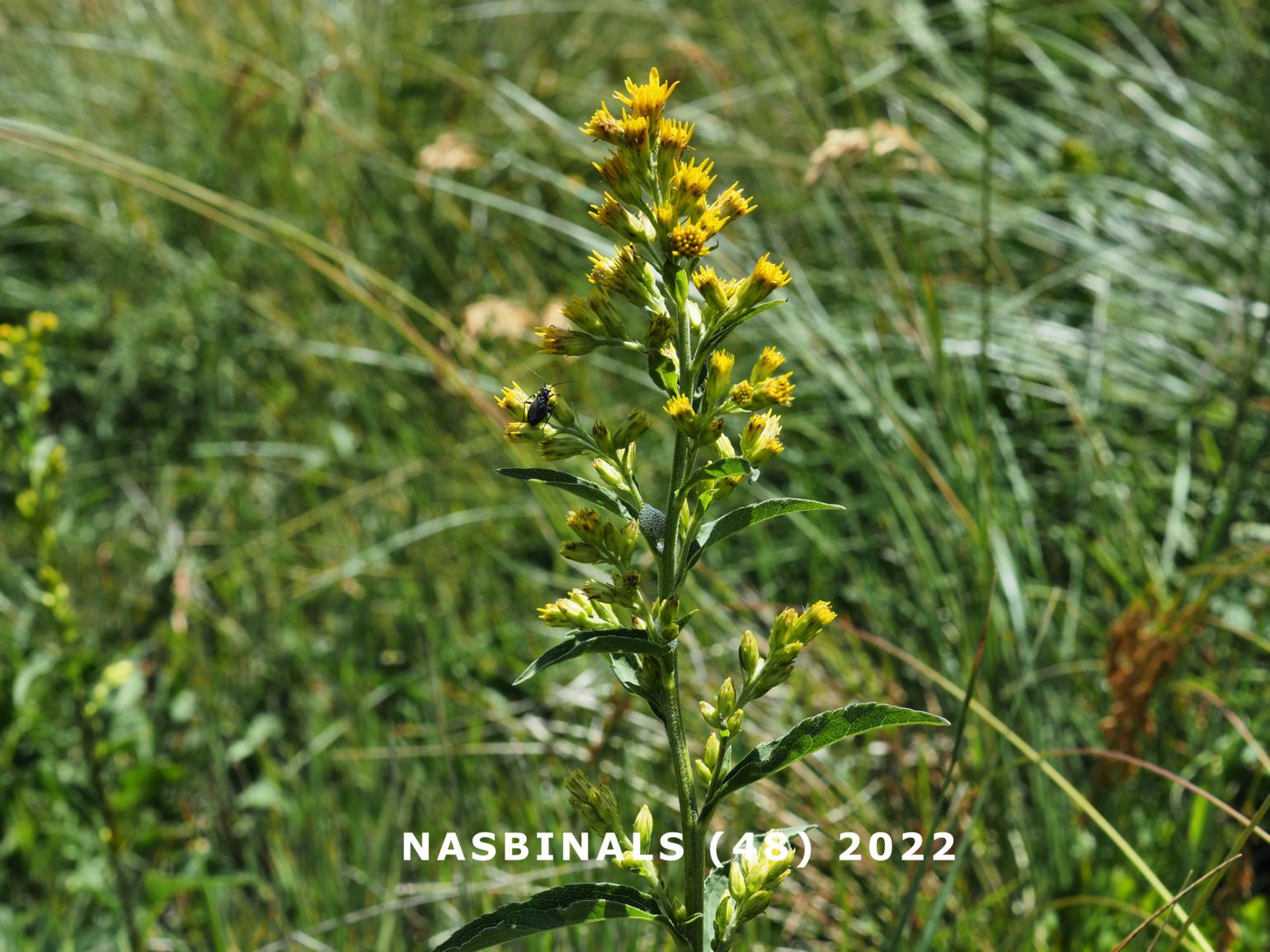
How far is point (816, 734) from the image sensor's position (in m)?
1.17

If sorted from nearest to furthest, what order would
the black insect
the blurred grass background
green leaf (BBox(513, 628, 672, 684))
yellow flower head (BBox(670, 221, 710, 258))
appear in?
green leaf (BBox(513, 628, 672, 684)) → yellow flower head (BBox(670, 221, 710, 258)) → the black insect → the blurred grass background

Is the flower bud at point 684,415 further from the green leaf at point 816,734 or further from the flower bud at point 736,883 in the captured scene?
the flower bud at point 736,883

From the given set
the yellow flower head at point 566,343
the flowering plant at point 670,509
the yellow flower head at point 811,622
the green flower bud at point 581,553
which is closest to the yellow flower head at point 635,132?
the flowering plant at point 670,509

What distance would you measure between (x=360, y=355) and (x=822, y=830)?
204 centimetres

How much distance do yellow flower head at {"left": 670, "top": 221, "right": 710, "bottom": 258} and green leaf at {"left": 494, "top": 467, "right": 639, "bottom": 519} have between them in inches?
10.2

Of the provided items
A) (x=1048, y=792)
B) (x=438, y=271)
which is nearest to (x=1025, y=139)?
(x=438, y=271)

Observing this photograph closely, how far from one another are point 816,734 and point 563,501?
1699 mm

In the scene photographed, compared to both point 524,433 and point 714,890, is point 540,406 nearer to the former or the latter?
point 524,433

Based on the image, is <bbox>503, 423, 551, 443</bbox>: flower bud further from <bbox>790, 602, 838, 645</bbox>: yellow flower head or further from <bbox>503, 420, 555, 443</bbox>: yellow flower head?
<bbox>790, 602, 838, 645</bbox>: yellow flower head

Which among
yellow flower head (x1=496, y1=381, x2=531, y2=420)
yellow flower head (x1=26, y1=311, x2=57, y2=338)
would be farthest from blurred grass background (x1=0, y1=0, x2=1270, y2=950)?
yellow flower head (x1=496, y1=381, x2=531, y2=420)

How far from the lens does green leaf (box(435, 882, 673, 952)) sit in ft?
3.61

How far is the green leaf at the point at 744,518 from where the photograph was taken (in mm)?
1159

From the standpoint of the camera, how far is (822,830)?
2.13 m

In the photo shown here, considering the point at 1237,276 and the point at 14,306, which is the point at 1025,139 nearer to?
the point at 1237,276
